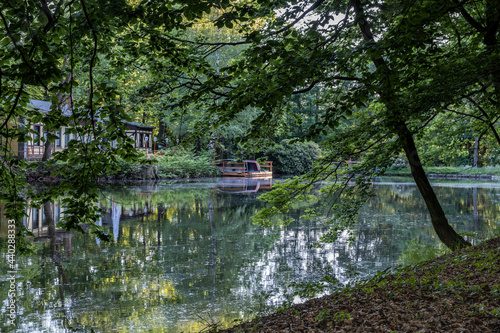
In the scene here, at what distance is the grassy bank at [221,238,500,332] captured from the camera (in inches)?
133

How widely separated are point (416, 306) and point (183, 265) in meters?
4.72

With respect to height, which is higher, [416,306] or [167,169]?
[167,169]

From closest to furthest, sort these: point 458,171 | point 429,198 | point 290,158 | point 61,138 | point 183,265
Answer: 1. point 429,198
2. point 183,265
3. point 61,138
4. point 458,171
5. point 290,158

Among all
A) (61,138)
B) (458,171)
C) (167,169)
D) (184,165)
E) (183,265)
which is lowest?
(183,265)

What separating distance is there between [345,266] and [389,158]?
2569 mm

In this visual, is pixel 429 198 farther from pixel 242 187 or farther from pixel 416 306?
pixel 242 187

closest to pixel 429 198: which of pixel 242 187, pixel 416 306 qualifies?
pixel 416 306

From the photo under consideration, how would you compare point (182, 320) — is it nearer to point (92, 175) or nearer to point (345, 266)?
point (92, 175)

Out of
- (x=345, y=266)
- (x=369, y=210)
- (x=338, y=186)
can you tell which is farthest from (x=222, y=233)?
(x=369, y=210)

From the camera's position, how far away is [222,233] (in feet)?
34.9

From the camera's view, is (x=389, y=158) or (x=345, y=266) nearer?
(x=389, y=158)

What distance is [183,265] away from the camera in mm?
7449

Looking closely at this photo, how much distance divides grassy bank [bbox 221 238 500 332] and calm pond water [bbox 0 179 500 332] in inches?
45.7

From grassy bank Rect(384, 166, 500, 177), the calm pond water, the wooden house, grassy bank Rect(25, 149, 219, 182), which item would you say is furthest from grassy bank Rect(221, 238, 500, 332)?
grassy bank Rect(384, 166, 500, 177)
